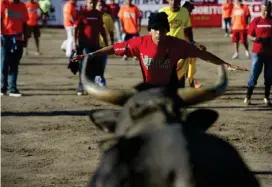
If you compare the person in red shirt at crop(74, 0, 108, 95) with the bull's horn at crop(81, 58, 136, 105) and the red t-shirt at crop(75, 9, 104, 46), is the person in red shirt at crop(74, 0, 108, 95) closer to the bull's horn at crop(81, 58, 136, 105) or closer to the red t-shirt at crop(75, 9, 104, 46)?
the red t-shirt at crop(75, 9, 104, 46)

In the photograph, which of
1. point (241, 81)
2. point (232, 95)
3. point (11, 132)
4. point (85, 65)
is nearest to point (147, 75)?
point (11, 132)

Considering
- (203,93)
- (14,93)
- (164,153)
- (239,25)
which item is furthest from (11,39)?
(164,153)

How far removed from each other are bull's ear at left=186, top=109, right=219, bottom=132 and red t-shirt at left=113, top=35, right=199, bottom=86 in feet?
17.1

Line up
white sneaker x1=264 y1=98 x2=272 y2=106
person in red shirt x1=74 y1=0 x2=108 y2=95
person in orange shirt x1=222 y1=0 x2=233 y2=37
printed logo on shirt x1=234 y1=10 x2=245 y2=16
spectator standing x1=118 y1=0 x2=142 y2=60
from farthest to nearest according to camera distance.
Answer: person in orange shirt x1=222 y1=0 x2=233 y2=37 → printed logo on shirt x1=234 y1=10 x2=245 y2=16 → spectator standing x1=118 y1=0 x2=142 y2=60 → person in red shirt x1=74 y1=0 x2=108 y2=95 → white sneaker x1=264 y1=98 x2=272 y2=106

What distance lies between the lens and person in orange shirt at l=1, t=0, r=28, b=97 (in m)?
15.4

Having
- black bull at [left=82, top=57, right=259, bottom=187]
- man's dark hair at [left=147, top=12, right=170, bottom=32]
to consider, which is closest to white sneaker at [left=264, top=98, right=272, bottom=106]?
man's dark hair at [left=147, top=12, right=170, bottom=32]

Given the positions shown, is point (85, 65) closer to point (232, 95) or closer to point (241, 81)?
point (232, 95)

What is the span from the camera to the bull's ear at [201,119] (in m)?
3.52

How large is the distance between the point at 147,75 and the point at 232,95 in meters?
7.01

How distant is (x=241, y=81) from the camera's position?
60.6ft

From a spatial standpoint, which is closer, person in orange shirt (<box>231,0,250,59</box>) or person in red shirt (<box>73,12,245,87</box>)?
person in red shirt (<box>73,12,245,87</box>)

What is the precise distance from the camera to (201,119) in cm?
379

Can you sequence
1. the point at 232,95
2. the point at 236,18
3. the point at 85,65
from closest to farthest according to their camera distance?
the point at 85,65, the point at 232,95, the point at 236,18

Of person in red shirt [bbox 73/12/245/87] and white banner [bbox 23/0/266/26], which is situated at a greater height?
person in red shirt [bbox 73/12/245/87]
